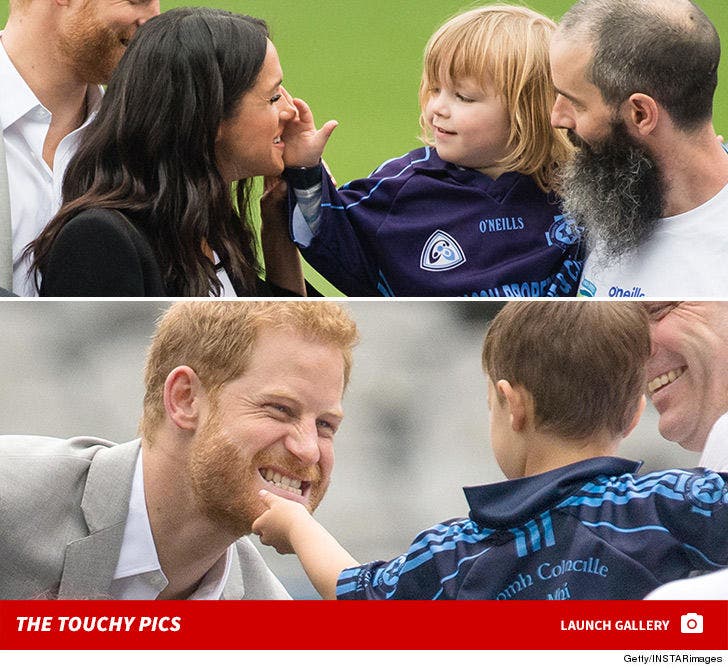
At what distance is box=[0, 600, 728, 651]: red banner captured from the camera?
64.2 inches

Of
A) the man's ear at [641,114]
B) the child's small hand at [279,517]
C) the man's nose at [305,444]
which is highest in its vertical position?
the man's ear at [641,114]

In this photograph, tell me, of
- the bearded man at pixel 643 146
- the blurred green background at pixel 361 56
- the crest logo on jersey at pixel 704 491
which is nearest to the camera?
the crest logo on jersey at pixel 704 491

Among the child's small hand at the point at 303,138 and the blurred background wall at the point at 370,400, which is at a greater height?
the child's small hand at the point at 303,138

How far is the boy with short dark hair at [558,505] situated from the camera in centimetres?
159

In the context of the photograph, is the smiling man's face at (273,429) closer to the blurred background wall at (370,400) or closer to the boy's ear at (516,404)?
the blurred background wall at (370,400)

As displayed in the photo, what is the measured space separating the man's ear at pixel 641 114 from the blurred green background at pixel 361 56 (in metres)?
0.35

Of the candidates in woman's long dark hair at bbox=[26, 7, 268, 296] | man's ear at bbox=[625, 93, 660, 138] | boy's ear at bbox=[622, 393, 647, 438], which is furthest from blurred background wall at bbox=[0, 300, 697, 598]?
man's ear at bbox=[625, 93, 660, 138]

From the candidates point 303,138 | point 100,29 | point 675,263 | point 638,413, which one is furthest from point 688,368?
point 100,29

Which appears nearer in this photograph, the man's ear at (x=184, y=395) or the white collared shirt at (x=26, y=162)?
the man's ear at (x=184, y=395)

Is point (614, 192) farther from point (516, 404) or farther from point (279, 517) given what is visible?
point (279, 517)

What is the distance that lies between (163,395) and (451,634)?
488 mm

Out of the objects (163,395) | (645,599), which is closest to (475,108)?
(163,395)

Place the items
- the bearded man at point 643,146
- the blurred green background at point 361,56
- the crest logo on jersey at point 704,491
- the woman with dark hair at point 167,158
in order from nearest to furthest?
the crest logo on jersey at point 704,491 → the woman with dark hair at point 167,158 → the bearded man at point 643,146 → the blurred green background at point 361,56

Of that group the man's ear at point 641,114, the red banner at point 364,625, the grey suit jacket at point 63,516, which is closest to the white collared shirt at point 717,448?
the red banner at point 364,625
